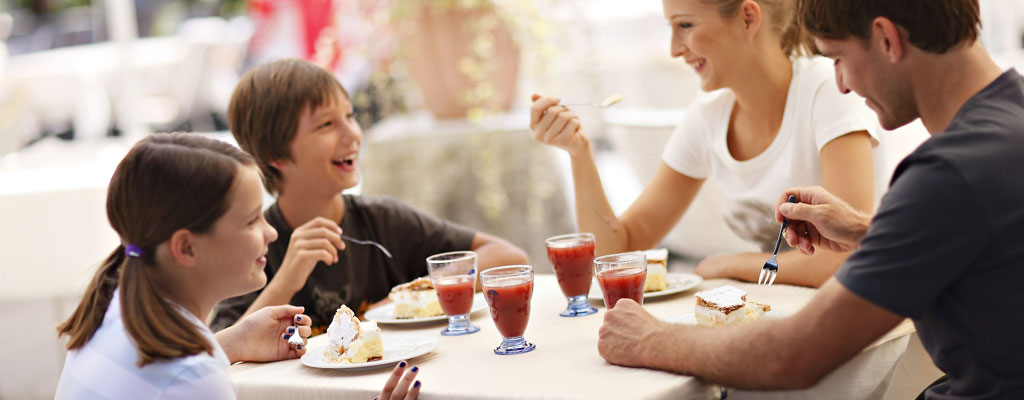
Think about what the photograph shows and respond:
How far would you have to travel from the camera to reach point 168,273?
1457 mm

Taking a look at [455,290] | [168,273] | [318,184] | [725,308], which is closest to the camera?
[168,273]

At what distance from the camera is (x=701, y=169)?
251 cm

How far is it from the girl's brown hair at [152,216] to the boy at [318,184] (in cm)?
73

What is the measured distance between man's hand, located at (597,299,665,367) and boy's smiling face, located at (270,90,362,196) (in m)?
0.99

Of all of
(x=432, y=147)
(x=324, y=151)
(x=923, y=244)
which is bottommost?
(x=432, y=147)

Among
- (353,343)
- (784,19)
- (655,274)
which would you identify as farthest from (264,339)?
(784,19)

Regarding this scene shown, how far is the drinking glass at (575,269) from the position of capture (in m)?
1.85

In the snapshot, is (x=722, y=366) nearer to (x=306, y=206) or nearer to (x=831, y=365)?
(x=831, y=365)

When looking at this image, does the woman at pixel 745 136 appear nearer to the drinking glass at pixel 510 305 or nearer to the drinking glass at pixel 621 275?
the drinking glass at pixel 621 275

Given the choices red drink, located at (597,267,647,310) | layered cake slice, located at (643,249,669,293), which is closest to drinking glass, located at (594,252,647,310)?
red drink, located at (597,267,647,310)

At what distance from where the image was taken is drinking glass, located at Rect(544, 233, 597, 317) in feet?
6.08

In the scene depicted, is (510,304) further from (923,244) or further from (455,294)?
(923,244)

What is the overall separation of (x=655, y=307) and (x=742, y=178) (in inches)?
24.5

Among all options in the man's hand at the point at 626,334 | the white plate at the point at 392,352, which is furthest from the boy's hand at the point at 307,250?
the man's hand at the point at 626,334
